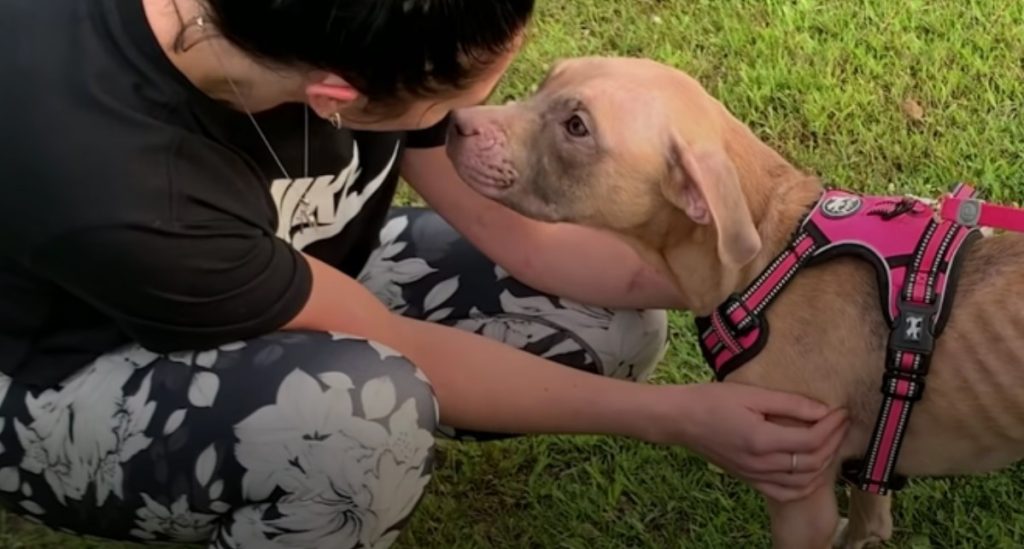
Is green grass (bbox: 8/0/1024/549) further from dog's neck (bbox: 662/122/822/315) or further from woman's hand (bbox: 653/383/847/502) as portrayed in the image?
dog's neck (bbox: 662/122/822/315)

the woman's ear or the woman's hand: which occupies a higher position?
the woman's ear

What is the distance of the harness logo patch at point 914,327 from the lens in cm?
250

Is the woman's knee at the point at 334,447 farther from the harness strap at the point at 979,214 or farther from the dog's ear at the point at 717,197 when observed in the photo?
the harness strap at the point at 979,214

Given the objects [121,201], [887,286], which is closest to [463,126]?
[121,201]

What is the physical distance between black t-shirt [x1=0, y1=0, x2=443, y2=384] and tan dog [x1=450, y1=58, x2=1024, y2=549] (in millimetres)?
479

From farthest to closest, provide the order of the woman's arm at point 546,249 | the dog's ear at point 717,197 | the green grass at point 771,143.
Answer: the green grass at point 771,143 < the woman's arm at point 546,249 < the dog's ear at point 717,197

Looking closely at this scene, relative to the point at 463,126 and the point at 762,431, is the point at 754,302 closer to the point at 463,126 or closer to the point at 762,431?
the point at 762,431

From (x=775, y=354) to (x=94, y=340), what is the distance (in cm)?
135

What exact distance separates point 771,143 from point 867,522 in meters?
1.49

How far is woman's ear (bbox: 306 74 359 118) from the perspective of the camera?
2.11 meters

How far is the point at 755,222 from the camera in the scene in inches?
103

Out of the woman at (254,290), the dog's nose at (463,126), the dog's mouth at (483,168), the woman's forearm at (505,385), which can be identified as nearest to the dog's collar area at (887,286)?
the woman at (254,290)

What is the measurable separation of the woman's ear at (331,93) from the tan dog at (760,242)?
0.50 m

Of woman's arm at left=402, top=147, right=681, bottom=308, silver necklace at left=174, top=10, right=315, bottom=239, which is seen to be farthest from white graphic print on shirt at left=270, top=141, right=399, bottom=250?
woman's arm at left=402, top=147, right=681, bottom=308
